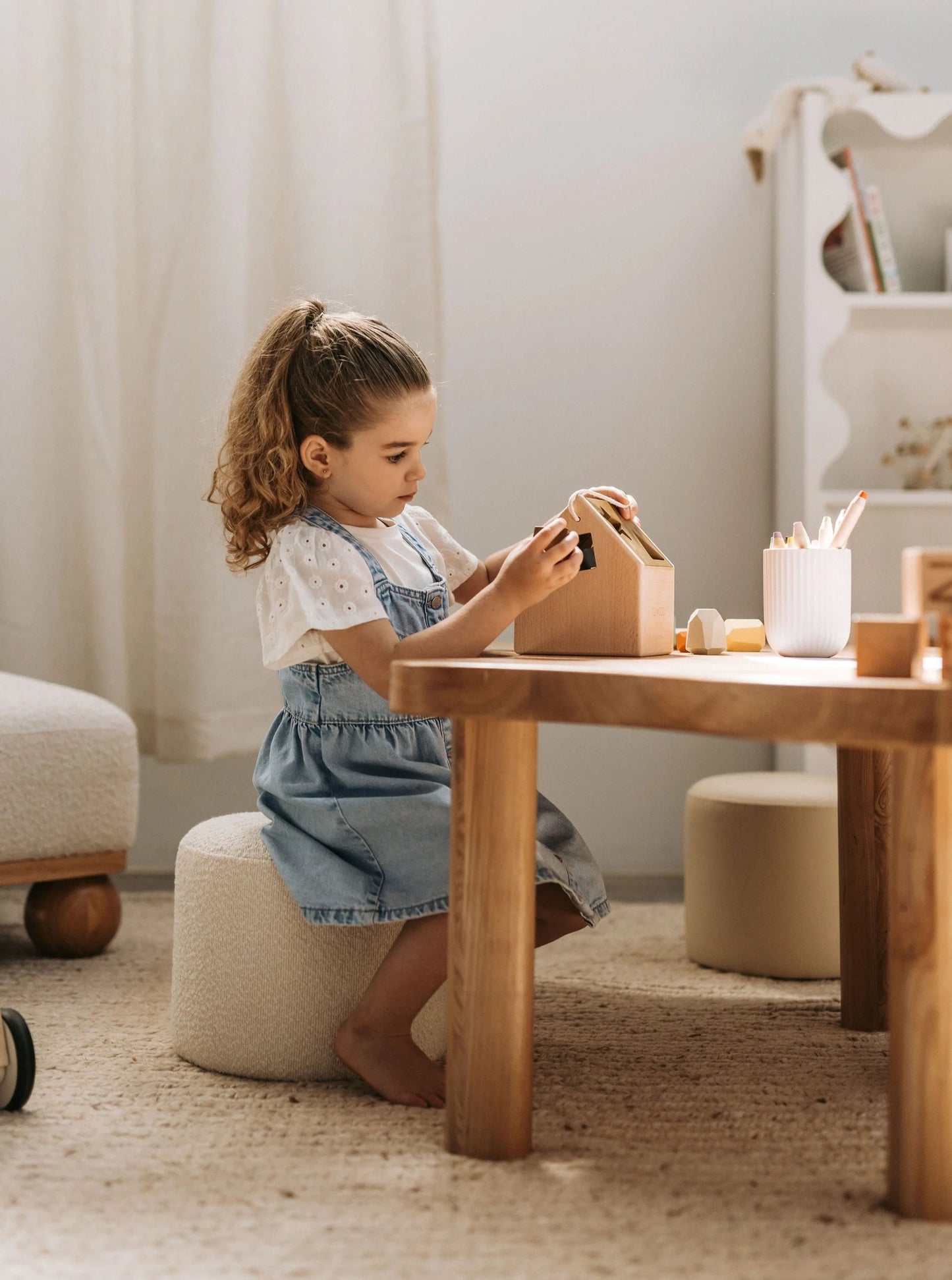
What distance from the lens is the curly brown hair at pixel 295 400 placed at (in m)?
1.33

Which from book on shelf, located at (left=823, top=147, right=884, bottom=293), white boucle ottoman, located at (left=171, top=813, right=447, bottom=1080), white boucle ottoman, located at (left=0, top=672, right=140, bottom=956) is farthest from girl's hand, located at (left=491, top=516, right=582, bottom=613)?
book on shelf, located at (left=823, top=147, right=884, bottom=293)

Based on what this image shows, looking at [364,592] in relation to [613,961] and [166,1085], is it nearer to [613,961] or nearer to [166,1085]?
[166,1085]

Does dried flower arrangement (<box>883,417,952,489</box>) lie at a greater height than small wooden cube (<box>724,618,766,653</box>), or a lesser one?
greater

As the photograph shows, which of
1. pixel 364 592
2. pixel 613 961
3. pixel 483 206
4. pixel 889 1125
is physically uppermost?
pixel 483 206

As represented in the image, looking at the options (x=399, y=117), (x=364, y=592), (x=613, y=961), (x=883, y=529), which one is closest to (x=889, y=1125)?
(x=364, y=592)

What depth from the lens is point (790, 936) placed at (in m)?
1.75

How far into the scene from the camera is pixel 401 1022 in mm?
1289

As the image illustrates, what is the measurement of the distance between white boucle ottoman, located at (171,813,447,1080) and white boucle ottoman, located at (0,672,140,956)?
1.73 feet

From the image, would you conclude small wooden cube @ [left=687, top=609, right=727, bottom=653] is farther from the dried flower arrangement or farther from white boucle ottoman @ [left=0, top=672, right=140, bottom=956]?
the dried flower arrangement

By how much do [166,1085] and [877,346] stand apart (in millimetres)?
1757

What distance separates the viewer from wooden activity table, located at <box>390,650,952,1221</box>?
89cm

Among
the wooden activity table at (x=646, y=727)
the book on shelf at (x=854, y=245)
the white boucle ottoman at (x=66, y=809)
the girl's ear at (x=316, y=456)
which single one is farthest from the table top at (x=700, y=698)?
the book on shelf at (x=854, y=245)

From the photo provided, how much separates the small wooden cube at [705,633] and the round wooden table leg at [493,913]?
11.0 inches

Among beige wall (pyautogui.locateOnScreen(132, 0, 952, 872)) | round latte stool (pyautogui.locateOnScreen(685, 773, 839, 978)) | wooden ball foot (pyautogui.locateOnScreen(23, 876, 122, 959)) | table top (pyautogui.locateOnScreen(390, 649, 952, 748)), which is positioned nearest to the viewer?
table top (pyautogui.locateOnScreen(390, 649, 952, 748))
